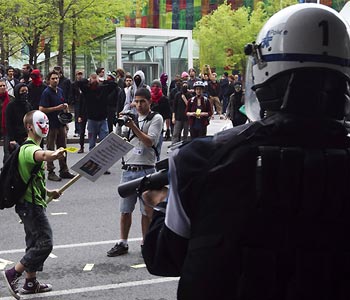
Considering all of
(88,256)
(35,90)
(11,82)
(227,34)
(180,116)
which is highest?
(227,34)

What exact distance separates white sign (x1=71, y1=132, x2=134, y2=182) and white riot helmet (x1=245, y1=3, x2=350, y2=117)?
283 cm

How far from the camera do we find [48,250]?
456 centimetres

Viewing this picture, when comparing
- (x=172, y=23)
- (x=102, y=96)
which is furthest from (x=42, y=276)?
(x=172, y=23)

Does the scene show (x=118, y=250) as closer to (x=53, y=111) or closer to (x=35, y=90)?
(x=53, y=111)

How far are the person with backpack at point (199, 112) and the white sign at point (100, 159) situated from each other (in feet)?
24.0

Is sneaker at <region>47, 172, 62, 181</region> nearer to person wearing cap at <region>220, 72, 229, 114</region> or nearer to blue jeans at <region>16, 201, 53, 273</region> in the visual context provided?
blue jeans at <region>16, 201, 53, 273</region>

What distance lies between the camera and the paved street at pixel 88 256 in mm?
4727

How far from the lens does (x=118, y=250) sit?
5641mm

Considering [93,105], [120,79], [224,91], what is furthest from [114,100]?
[224,91]

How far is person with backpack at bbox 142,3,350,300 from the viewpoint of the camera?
1522mm

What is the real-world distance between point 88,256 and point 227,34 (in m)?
48.4

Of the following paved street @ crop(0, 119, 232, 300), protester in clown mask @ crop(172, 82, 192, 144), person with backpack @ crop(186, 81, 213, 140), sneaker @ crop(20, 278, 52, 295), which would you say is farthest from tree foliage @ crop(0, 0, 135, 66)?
sneaker @ crop(20, 278, 52, 295)

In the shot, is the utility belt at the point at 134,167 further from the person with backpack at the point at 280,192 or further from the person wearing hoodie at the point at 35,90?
the person wearing hoodie at the point at 35,90

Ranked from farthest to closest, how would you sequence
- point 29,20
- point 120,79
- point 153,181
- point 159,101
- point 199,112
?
point 29,20
point 120,79
point 159,101
point 199,112
point 153,181
